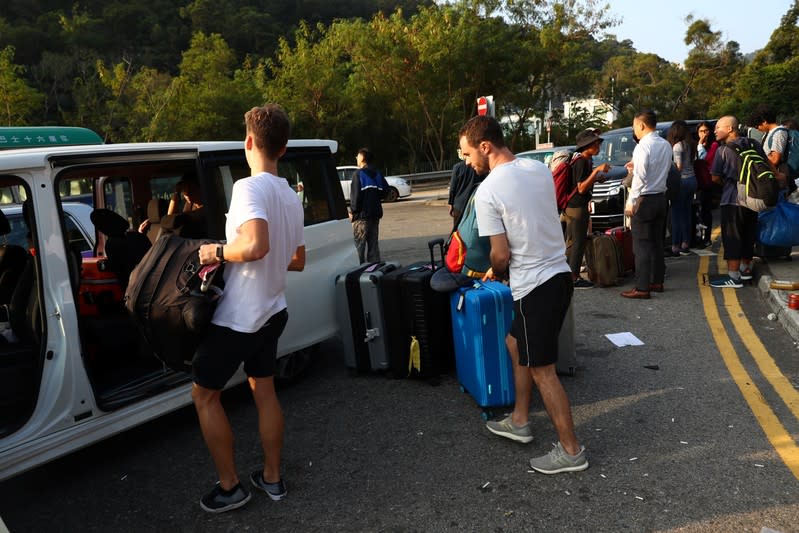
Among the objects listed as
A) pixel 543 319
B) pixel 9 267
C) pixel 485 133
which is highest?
pixel 485 133

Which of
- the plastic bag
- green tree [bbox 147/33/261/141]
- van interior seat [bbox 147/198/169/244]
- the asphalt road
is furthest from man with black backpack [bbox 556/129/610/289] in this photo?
green tree [bbox 147/33/261/141]

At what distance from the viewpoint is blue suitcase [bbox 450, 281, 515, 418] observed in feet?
12.0

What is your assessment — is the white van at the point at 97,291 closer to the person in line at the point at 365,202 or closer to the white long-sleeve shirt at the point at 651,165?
the white long-sleeve shirt at the point at 651,165

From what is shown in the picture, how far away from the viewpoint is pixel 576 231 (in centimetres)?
666

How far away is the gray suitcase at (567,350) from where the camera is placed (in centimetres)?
424

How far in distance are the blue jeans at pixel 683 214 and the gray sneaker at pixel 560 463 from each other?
20.5 ft

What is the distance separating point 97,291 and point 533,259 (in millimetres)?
3013

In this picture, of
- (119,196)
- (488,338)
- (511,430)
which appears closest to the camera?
(511,430)

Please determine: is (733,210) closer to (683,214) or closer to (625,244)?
(625,244)

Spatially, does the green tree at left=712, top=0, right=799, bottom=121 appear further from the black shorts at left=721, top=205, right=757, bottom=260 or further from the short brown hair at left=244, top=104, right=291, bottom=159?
the short brown hair at left=244, top=104, right=291, bottom=159

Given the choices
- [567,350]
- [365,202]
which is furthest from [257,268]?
[365,202]

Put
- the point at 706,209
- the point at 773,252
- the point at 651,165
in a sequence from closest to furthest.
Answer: the point at 651,165 → the point at 773,252 → the point at 706,209

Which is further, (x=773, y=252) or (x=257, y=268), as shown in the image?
(x=773, y=252)

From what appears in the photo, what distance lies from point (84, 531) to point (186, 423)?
3.74ft
